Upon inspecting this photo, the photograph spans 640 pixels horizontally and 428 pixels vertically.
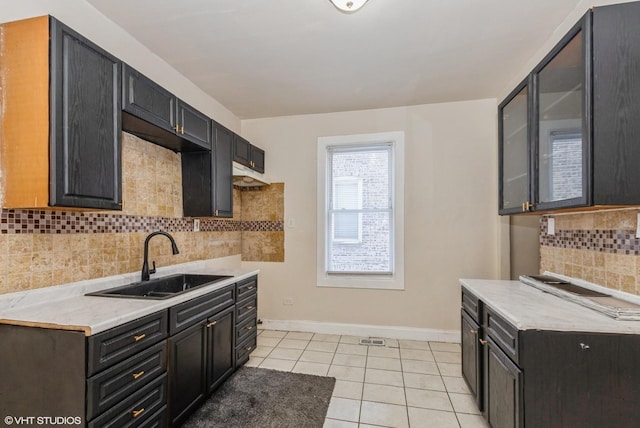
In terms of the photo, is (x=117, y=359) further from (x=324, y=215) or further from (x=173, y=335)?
(x=324, y=215)

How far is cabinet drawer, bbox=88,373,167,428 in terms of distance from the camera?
4.52 feet

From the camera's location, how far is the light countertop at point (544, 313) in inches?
53.9

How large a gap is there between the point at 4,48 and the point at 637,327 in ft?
Result: 10.6

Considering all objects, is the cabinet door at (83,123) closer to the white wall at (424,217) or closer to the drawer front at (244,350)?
the drawer front at (244,350)

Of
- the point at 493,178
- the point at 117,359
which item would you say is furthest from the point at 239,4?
the point at 493,178

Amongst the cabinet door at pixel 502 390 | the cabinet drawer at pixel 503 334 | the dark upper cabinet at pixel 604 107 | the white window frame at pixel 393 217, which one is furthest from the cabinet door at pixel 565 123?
the white window frame at pixel 393 217

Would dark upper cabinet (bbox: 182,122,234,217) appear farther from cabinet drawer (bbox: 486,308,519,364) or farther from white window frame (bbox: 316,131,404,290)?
cabinet drawer (bbox: 486,308,519,364)

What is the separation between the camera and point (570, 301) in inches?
68.9

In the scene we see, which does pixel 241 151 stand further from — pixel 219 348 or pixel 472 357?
pixel 472 357

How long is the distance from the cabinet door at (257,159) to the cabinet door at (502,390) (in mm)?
2862

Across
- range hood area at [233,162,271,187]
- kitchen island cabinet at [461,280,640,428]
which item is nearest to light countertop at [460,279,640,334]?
kitchen island cabinet at [461,280,640,428]

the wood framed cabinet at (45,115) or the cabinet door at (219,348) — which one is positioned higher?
the wood framed cabinet at (45,115)

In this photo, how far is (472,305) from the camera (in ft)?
7.20

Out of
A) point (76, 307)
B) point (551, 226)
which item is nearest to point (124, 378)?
point (76, 307)
